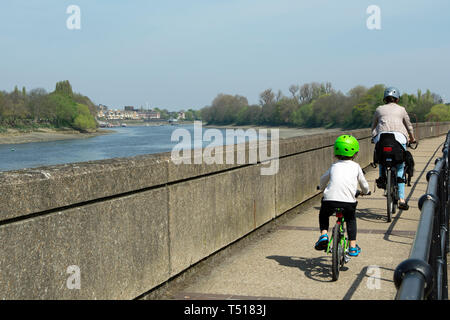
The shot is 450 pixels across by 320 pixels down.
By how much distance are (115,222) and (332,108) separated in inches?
6280

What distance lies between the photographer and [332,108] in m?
159

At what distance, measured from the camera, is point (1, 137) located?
126m

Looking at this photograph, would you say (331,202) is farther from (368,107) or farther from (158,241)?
(368,107)

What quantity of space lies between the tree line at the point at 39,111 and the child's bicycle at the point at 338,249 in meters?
148

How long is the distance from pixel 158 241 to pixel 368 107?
139 meters

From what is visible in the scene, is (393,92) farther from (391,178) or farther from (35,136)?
(35,136)

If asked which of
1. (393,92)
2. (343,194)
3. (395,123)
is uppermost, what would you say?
(393,92)

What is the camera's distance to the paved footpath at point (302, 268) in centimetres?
426

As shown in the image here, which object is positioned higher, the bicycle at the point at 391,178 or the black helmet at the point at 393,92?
the black helmet at the point at 393,92

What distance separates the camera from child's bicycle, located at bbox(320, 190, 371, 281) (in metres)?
4.54
